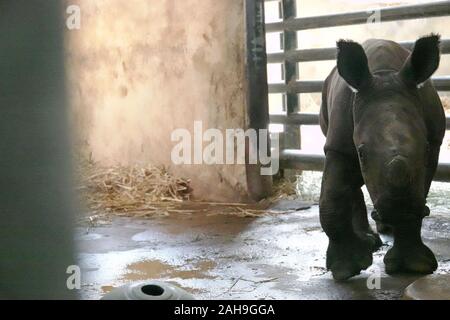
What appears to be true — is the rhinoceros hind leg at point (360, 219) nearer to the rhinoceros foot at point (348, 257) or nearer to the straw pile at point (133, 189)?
the rhinoceros foot at point (348, 257)

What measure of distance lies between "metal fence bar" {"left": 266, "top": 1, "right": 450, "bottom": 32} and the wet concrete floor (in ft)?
6.29

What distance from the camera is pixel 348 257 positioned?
4.04 meters

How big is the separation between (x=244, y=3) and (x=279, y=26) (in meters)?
0.89

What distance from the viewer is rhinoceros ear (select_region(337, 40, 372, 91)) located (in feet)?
12.6

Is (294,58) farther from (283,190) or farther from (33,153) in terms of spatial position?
(33,153)

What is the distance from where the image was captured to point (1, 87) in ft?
4.36

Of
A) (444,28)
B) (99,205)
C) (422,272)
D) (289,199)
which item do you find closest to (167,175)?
(99,205)

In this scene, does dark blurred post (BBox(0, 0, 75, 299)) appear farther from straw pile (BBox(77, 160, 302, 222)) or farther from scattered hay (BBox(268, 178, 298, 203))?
scattered hay (BBox(268, 178, 298, 203))

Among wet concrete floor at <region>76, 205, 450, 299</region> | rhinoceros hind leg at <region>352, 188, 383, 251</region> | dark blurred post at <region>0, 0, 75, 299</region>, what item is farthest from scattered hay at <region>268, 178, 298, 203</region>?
dark blurred post at <region>0, 0, 75, 299</region>

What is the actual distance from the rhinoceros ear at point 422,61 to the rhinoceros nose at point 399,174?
69 cm

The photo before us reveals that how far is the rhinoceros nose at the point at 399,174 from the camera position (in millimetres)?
3412

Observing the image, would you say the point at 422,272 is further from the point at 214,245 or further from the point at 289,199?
the point at 289,199

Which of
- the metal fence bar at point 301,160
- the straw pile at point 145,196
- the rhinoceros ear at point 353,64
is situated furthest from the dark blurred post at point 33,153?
the metal fence bar at point 301,160

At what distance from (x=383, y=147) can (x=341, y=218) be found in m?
0.70
